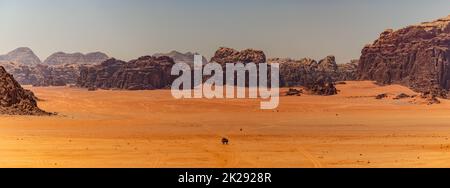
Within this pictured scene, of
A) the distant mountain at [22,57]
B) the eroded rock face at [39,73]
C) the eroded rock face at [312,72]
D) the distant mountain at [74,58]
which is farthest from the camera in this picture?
the distant mountain at [22,57]

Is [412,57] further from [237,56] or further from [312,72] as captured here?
[237,56]

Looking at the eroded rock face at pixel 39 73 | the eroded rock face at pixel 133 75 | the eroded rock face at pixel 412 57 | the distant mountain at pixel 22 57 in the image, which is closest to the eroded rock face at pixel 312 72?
the eroded rock face at pixel 412 57

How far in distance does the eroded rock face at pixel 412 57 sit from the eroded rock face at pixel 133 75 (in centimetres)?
2402

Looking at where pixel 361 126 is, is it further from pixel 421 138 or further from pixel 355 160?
pixel 355 160

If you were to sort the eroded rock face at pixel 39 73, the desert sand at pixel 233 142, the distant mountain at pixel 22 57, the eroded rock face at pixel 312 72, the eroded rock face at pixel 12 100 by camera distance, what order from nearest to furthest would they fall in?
the desert sand at pixel 233 142
the eroded rock face at pixel 12 100
the eroded rock face at pixel 312 72
the eroded rock face at pixel 39 73
the distant mountain at pixel 22 57

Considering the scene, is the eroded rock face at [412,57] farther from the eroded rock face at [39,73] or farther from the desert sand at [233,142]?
the eroded rock face at [39,73]

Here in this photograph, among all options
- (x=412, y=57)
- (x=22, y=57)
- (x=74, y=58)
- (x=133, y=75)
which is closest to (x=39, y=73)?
(x=133, y=75)

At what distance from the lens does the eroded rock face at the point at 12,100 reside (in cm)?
2666

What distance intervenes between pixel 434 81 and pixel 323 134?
3527cm

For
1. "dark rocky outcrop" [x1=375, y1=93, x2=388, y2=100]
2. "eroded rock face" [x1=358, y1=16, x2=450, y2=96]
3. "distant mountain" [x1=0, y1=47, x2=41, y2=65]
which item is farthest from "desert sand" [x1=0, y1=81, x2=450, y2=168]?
"distant mountain" [x1=0, y1=47, x2=41, y2=65]

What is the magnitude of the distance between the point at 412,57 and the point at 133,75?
33.2 meters

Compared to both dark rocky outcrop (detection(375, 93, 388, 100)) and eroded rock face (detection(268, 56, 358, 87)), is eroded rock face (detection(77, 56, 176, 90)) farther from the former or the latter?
dark rocky outcrop (detection(375, 93, 388, 100))

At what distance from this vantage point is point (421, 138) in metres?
19.0

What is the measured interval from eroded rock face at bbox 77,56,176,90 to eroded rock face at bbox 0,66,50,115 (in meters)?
37.4
